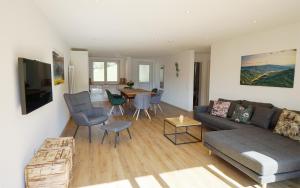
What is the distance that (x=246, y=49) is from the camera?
4367 mm

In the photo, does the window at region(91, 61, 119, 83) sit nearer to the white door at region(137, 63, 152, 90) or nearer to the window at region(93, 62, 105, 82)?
the window at region(93, 62, 105, 82)

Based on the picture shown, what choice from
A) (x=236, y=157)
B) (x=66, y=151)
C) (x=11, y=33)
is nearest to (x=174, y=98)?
(x=236, y=157)

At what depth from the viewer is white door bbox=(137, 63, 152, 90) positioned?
10391 millimetres

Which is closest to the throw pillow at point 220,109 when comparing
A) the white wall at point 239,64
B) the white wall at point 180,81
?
the white wall at point 239,64

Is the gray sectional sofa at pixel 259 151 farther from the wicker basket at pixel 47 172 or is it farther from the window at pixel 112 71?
the window at pixel 112 71

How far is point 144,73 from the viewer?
10484 mm

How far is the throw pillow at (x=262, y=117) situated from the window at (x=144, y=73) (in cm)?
737

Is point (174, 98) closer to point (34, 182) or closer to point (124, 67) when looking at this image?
point (124, 67)

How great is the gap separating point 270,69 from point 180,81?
381cm

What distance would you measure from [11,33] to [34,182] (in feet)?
5.15

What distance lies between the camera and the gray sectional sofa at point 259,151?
214 centimetres

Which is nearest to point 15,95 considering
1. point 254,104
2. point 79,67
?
point 254,104

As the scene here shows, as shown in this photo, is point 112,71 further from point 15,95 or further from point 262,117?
point 15,95

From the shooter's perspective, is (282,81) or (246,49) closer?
(282,81)
